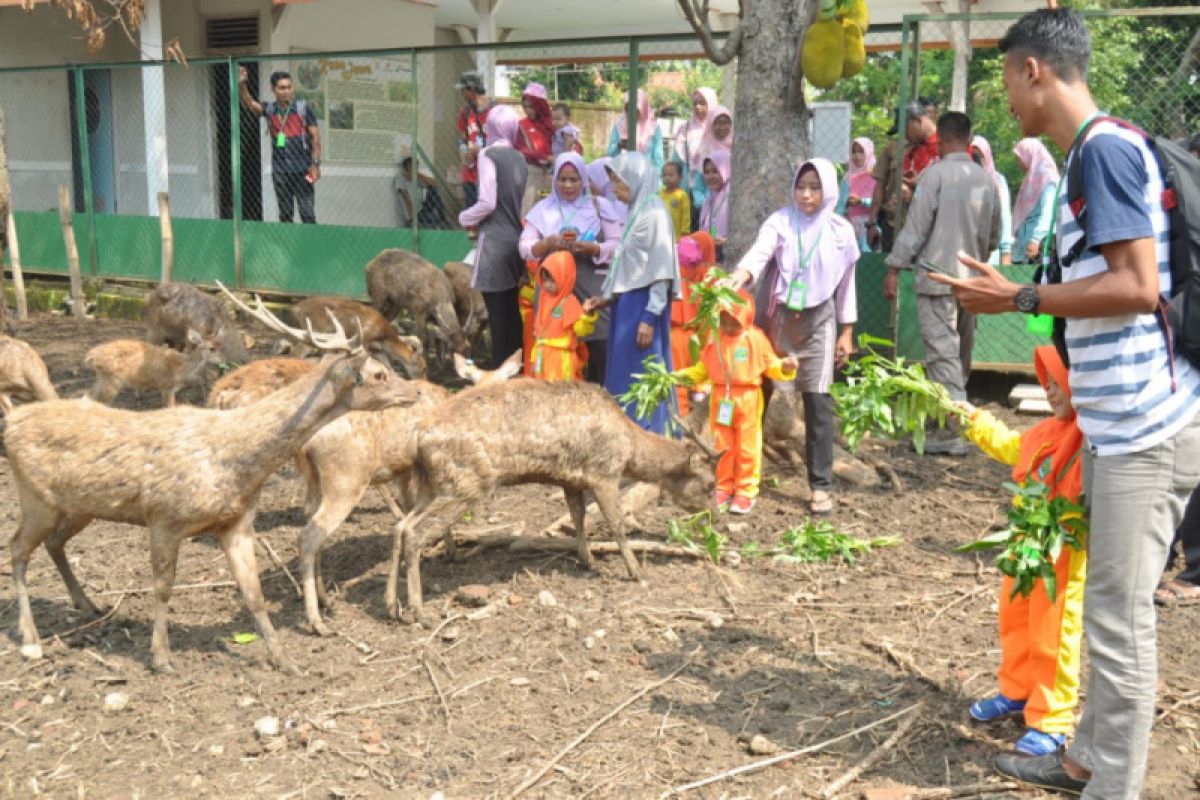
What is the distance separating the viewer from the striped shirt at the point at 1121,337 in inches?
132

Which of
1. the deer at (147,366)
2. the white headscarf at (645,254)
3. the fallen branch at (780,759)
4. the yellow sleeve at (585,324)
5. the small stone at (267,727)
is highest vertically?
the white headscarf at (645,254)

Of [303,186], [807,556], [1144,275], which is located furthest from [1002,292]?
[303,186]

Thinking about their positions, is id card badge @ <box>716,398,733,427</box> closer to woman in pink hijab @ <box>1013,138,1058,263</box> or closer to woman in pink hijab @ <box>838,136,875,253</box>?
woman in pink hijab @ <box>1013,138,1058,263</box>

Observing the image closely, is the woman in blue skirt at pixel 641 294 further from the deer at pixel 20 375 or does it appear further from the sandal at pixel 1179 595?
the deer at pixel 20 375

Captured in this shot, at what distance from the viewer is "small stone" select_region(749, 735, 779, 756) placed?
450 cm

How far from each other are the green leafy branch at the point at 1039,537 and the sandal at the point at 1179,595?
2255 mm

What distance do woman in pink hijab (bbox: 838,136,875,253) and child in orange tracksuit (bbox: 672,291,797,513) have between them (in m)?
4.55

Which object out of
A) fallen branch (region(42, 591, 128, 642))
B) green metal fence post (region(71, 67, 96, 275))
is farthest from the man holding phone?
green metal fence post (region(71, 67, 96, 275))

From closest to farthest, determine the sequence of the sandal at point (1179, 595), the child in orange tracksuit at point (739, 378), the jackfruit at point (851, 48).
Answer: the sandal at point (1179, 595)
the child in orange tracksuit at point (739, 378)
the jackfruit at point (851, 48)

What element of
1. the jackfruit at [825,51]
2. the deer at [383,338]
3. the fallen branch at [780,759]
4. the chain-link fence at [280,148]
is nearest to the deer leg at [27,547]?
the fallen branch at [780,759]

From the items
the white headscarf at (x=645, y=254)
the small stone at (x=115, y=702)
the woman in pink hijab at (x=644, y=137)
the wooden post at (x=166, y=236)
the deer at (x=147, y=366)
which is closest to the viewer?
the small stone at (x=115, y=702)

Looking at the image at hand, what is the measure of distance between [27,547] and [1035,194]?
26.7 ft

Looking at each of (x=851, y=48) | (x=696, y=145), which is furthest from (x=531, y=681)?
(x=696, y=145)

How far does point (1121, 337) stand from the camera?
11.5ft
